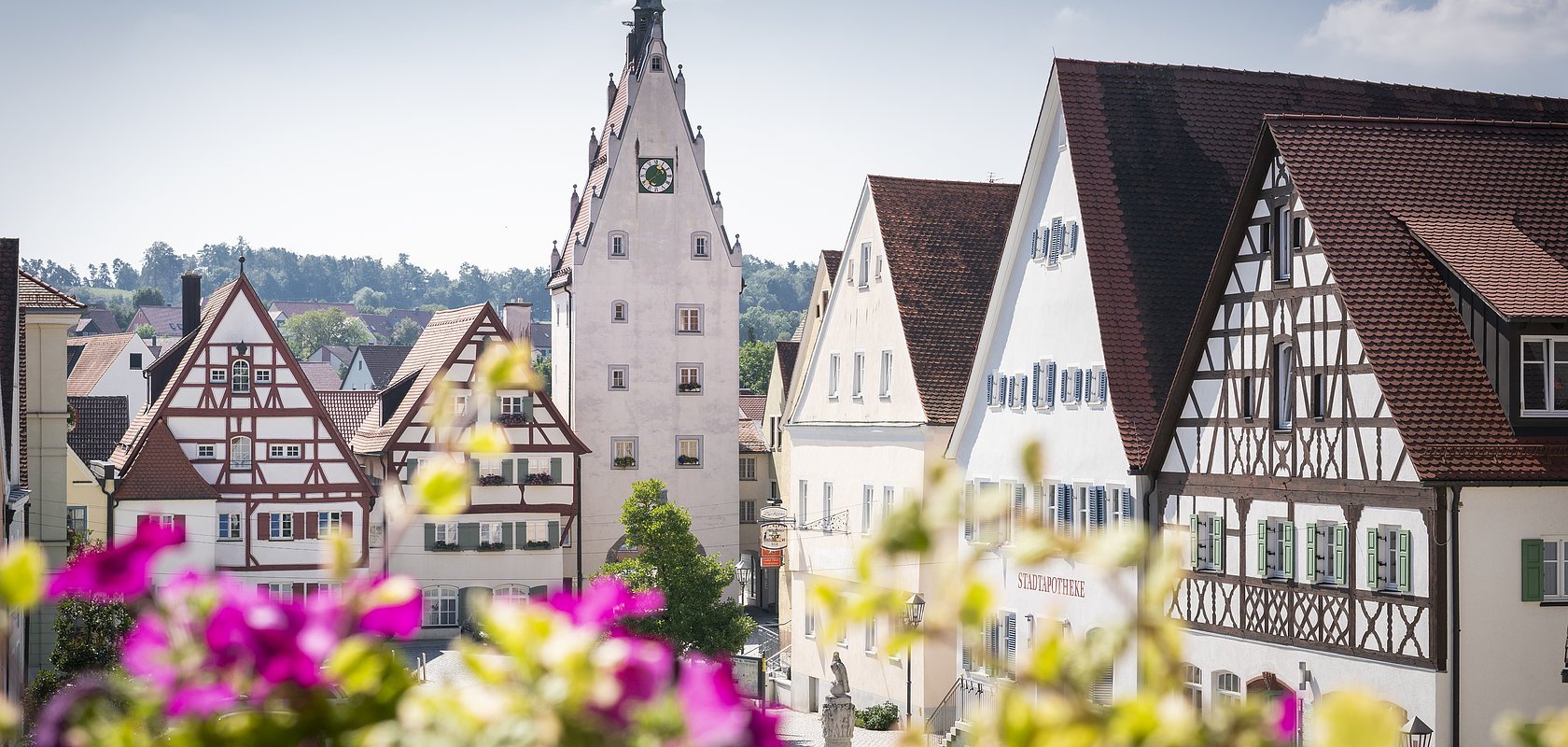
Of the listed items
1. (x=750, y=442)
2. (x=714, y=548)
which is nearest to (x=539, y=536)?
(x=714, y=548)

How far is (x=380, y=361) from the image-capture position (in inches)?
4943

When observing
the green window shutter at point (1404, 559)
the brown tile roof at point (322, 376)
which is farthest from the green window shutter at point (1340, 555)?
the brown tile roof at point (322, 376)

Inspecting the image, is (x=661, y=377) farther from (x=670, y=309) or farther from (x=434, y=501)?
(x=434, y=501)

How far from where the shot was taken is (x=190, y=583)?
9.92ft

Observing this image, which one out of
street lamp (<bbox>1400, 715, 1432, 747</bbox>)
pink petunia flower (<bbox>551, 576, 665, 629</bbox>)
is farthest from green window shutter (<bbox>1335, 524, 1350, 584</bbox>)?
pink petunia flower (<bbox>551, 576, 665, 629</bbox>)

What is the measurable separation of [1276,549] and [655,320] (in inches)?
1597

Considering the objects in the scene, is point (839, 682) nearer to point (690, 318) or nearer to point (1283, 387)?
point (1283, 387)

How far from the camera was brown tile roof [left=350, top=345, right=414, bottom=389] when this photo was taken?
406ft

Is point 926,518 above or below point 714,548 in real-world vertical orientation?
above

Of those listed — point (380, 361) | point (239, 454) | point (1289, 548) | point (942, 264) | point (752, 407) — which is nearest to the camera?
point (1289, 548)

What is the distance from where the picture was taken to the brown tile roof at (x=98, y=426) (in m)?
58.7

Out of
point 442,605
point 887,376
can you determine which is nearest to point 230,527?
point 442,605

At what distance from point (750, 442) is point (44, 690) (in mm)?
41849

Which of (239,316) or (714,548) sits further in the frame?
(714,548)
